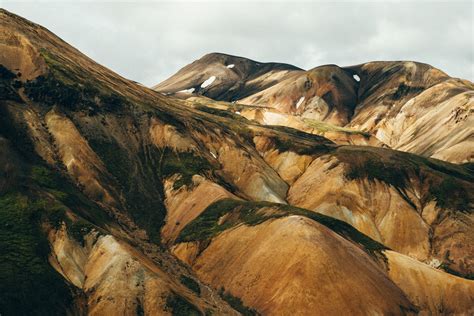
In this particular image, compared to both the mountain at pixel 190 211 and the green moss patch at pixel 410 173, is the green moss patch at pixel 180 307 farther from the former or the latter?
the green moss patch at pixel 410 173

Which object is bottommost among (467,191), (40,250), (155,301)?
(155,301)

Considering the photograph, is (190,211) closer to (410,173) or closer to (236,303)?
(236,303)

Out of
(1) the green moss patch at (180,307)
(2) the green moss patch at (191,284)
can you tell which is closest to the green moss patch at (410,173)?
(2) the green moss patch at (191,284)

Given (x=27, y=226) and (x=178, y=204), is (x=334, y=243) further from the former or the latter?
(x=27, y=226)

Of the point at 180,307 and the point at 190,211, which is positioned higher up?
the point at 190,211

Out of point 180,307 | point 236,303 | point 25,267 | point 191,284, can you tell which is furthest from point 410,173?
point 25,267

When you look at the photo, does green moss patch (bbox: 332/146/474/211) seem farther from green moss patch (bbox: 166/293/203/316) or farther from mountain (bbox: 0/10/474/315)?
green moss patch (bbox: 166/293/203/316)

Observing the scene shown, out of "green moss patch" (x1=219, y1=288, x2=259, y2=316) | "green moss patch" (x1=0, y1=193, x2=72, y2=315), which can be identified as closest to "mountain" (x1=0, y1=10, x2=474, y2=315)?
"green moss patch" (x1=0, y1=193, x2=72, y2=315)

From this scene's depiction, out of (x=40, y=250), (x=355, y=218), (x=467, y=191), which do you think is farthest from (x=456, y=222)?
(x=40, y=250)

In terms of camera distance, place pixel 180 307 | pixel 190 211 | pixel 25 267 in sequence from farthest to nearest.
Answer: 1. pixel 190 211
2. pixel 180 307
3. pixel 25 267
